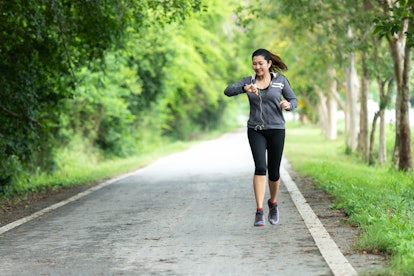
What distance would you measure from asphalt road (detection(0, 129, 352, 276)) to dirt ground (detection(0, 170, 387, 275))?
11.5 inches

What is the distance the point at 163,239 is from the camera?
7918 mm

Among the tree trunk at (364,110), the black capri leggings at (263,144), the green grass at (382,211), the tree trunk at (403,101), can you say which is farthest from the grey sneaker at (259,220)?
the tree trunk at (364,110)

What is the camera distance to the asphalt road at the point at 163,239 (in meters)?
6.45

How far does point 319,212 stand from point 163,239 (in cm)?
262

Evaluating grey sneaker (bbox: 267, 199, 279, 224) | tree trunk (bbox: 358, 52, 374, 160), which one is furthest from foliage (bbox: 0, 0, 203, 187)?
tree trunk (bbox: 358, 52, 374, 160)

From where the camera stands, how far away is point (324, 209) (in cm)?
997

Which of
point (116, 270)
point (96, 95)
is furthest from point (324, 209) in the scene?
point (96, 95)

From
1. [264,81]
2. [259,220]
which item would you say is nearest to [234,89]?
[264,81]

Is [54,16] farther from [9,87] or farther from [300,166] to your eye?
[300,166]

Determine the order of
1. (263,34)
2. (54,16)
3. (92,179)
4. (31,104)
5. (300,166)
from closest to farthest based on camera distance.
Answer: (54,16) < (31,104) < (92,179) < (300,166) < (263,34)

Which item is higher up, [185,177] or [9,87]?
[9,87]

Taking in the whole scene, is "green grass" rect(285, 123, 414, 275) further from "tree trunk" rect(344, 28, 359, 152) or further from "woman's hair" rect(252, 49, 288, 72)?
"tree trunk" rect(344, 28, 359, 152)

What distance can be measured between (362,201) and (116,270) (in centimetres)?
441

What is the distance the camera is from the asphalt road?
254 inches
